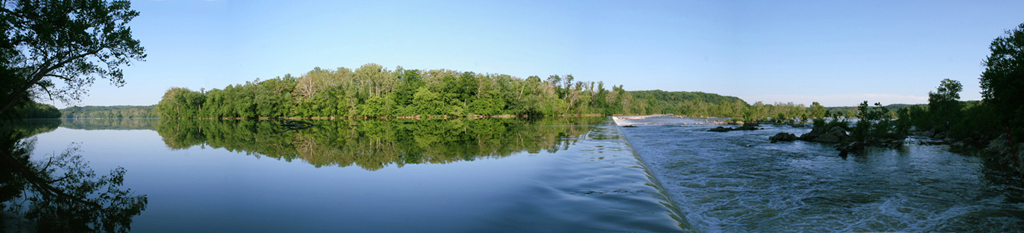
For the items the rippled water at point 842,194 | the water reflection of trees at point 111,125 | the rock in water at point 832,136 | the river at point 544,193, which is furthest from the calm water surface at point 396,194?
the water reflection of trees at point 111,125

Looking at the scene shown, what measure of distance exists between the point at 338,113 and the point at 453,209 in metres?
73.0

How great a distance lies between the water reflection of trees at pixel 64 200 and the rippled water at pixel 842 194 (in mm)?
6953

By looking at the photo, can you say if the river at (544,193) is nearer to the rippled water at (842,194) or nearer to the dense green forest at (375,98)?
the rippled water at (842,194)

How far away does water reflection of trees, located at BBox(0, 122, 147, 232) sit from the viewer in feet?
15.1

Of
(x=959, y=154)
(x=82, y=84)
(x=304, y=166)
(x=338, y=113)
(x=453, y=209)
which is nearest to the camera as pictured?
(x=453, y=209)

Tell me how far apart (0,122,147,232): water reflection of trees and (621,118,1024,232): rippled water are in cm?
695

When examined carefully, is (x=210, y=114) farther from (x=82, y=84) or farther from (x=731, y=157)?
(x=731, y=157)

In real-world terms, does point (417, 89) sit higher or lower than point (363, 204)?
higher

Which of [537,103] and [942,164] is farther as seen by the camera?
[537,103]

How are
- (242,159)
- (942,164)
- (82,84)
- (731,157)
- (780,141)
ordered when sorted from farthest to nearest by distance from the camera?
(780,141), (82,84), (731,157), (942,164), (242,159)

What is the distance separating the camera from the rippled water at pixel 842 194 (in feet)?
19.5


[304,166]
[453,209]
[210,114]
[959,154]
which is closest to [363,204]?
[453,209]

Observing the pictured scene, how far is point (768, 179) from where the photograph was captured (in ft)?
31.6

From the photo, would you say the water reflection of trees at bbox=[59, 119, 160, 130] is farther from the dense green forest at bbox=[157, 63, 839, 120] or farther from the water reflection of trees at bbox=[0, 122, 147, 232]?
→ the water reflection of trees at bbox=[0, 122, 147, 232]
